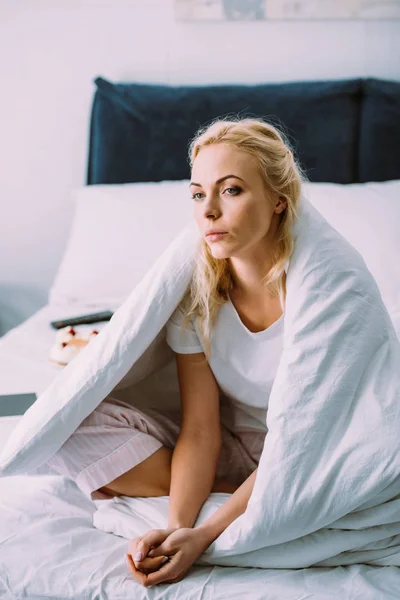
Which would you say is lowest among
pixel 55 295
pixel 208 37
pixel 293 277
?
pixel 55 295

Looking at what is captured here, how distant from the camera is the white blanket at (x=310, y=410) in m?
1.19

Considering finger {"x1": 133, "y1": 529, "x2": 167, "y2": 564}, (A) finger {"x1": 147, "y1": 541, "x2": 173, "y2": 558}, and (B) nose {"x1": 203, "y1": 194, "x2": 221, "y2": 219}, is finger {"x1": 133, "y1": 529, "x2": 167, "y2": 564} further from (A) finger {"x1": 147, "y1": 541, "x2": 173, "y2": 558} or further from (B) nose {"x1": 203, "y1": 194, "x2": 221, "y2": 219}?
(B) nose {"x1": 203, "y1": 194, "x2": 221, "y2": 219}

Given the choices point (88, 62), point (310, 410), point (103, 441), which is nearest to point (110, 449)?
point (103, 441)

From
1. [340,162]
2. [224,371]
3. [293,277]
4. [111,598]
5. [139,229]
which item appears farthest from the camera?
[340,162]

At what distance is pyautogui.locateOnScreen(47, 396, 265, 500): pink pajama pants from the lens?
1.41 m

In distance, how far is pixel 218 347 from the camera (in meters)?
1.51

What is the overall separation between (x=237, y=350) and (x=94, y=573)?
1.66 ft

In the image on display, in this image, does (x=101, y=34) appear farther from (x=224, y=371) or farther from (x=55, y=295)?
(x=224, y=371)

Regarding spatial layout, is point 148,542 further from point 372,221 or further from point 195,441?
point 372,221

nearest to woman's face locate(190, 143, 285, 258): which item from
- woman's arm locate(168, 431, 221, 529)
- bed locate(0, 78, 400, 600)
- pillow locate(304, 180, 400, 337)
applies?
woman's arm locate(168, 431, 221, 529)

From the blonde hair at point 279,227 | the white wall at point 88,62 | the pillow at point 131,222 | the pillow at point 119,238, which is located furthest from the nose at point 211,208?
the white wall at point 88,62

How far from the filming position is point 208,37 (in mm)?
2783

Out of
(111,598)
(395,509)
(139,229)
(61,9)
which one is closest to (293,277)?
(395,509)

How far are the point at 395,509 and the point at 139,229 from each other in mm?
1508
